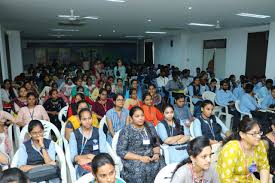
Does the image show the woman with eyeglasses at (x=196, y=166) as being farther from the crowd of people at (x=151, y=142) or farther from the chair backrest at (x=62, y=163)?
the chair backrest at (x=62, y=163)

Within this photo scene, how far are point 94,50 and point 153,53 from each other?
17.2 ft

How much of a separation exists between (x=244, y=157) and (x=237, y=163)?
0.09 m

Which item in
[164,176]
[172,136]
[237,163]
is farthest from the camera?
[172,136]

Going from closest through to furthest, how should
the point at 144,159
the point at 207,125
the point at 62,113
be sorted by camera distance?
the point at 144,159 → the point at 207,125 → the point at 62,113

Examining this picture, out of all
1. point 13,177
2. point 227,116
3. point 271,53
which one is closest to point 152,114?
point 227,116

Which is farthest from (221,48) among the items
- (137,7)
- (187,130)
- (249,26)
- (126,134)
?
(126,134)

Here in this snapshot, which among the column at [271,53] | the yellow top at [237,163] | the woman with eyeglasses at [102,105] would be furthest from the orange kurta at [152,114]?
the column at [271,53]

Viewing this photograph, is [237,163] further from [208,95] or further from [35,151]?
[208,95]

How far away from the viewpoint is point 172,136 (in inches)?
130

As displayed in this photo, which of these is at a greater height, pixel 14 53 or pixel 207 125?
pixel 14 53

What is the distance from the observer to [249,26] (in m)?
9.84

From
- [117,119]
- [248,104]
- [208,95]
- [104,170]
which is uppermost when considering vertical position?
[104,170]

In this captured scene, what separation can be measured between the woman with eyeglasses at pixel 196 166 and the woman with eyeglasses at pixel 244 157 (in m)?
0.20

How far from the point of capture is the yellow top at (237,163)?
209cm
